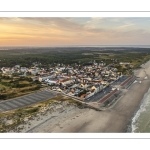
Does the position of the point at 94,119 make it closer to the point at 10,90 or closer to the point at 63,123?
the point at 63,123

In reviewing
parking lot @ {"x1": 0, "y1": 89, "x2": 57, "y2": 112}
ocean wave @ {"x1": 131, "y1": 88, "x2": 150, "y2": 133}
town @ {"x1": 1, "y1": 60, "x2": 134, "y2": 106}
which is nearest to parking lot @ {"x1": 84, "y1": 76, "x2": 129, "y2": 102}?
town @ {"x1": 1, "y1": 60, "x2": 134, "y2": 106}

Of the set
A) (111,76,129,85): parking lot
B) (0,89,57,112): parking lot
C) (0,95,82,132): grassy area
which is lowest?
(0,95,82,132): grassy area

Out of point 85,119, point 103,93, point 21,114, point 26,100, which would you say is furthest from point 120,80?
point 21,114

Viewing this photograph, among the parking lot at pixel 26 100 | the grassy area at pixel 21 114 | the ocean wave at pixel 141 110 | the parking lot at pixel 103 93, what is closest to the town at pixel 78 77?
the parking lot at pixel 103 93

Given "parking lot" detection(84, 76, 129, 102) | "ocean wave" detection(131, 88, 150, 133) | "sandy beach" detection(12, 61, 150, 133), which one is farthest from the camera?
"parking lot" detection(84, 76, 129, 102)

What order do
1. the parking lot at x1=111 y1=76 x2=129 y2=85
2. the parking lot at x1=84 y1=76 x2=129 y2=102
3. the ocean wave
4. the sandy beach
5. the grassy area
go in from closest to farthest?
1. the sandy beach
2. the grassy area
3. the ocean wave
4. the parking lot at x1=84 y1=76 x2=129 y2=102
5. the parking lot at x1=111 y1=76 x2=129 y2=85

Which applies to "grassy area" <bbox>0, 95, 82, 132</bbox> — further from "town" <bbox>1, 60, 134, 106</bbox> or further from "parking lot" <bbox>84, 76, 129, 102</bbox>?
"town" <bbox>1, 60, 134, 106</bbox>
